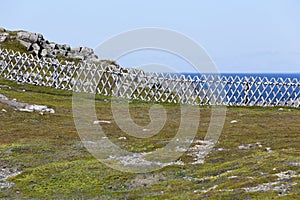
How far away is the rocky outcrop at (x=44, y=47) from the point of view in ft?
343

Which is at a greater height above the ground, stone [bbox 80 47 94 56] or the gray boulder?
A: the gray boulder

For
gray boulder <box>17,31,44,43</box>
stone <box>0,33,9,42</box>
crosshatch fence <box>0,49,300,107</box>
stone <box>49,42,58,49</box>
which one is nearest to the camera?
crosshatch fence <box>0,49,300,107</box>

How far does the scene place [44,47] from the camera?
10925cm

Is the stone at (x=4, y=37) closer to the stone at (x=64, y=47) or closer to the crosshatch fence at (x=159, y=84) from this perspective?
the stone at (x=64, y=47)

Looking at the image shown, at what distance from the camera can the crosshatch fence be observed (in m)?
68.9

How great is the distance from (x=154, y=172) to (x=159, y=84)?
4461 centimetres

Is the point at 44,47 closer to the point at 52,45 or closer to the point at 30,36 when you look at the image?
the point at 52,45

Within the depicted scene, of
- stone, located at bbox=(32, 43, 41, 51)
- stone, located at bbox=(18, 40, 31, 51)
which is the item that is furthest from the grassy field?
→ stone, located at bbox=(18, 40, 31, 51)

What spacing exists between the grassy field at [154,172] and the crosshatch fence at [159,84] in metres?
17.4

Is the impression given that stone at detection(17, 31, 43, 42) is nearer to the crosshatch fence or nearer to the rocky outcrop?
the rocky outcrop

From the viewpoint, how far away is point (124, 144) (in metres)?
40.2

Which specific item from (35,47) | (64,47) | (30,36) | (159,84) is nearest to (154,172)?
(159,84)

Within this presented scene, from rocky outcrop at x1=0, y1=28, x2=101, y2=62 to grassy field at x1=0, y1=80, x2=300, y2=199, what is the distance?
179ft

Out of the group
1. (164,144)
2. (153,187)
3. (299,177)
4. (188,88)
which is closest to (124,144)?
(164,144)
